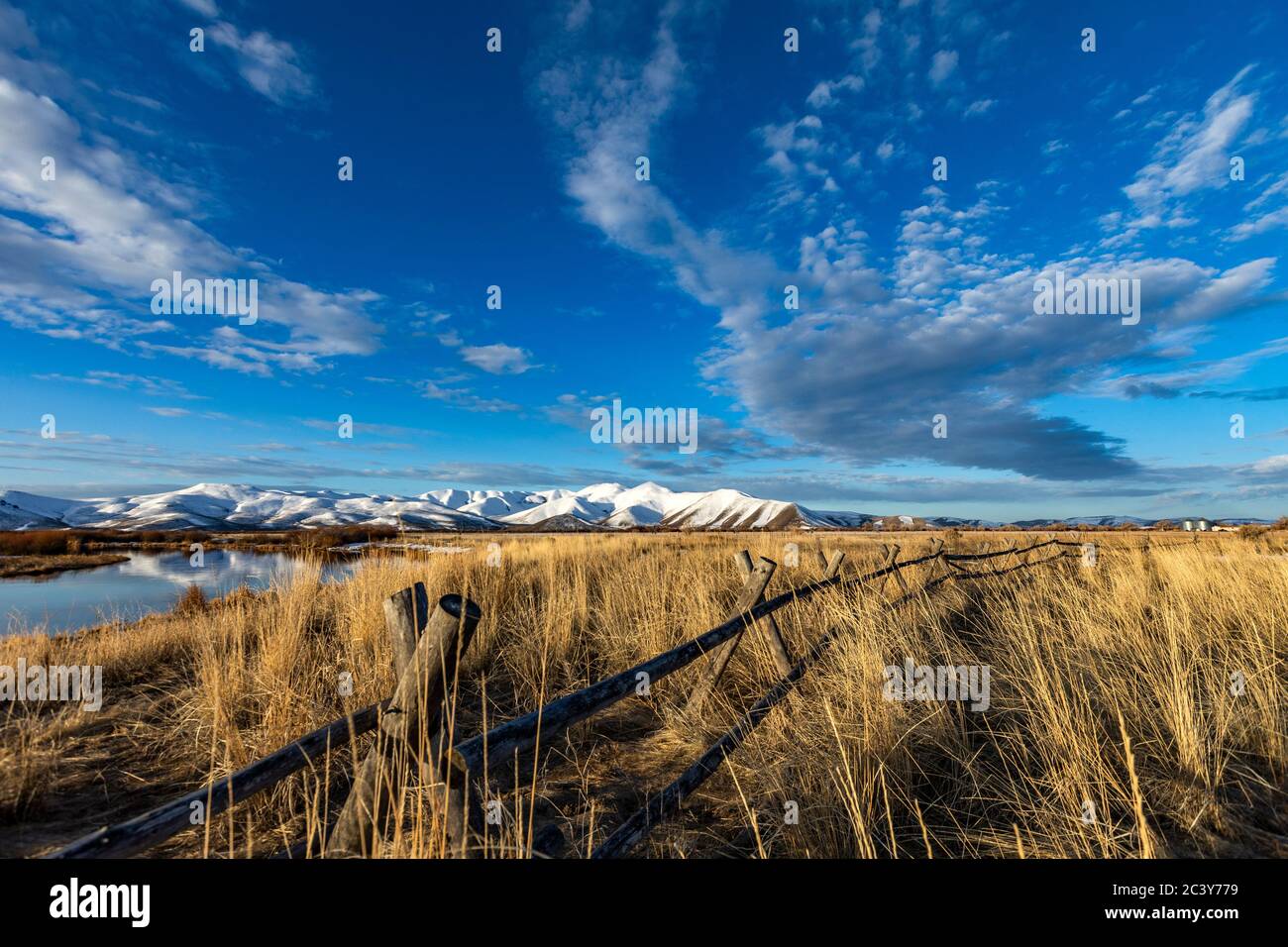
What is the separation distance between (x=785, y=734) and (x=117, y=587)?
25.5 metres

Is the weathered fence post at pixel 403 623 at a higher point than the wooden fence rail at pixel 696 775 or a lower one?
higher

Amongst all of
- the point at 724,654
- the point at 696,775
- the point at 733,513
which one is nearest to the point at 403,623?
the point at 696,775

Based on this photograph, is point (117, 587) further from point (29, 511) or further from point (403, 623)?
point (29, 511)

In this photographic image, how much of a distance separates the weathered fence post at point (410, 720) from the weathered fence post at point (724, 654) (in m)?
2.81

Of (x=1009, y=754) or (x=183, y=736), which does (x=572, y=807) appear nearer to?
(x=1009, y=754)

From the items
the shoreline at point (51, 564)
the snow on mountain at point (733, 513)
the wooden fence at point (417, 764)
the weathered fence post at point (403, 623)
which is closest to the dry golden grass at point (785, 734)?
the wooden fence at point (417, 764)

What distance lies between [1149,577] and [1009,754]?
8.57 meters

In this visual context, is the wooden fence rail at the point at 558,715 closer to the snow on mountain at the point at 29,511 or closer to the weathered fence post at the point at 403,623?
the weathered fence post at the point at 403,623

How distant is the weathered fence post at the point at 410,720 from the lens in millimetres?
2084
